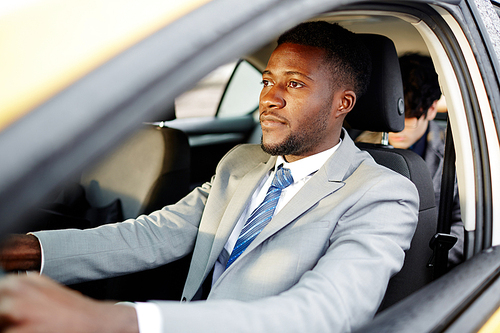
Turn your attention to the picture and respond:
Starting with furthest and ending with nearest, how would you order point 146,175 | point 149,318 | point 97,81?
1. point 146,175
2. point 149,318
3. point 97,81

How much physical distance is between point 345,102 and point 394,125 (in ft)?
0.64

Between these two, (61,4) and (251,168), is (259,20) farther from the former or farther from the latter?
(251,168)

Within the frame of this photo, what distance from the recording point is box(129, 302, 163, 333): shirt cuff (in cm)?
63

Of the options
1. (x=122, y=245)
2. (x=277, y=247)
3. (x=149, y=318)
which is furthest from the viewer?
(x=122, y=245)

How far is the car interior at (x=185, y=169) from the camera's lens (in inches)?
53.5

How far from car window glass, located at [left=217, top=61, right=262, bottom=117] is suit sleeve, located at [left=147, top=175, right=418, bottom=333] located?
326 cm

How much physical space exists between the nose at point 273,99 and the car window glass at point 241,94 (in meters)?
2.85

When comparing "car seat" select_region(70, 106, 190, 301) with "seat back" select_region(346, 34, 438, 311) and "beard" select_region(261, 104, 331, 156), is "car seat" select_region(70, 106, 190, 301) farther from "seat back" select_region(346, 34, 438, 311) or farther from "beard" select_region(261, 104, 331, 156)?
"seat back" select_region(346, 34, 438, 311)

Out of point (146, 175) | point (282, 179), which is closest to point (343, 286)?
point (282, 179)

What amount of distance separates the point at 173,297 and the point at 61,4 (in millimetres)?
1486

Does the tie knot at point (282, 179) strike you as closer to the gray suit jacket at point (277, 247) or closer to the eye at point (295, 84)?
the gray suit jacket at point (277, 247)

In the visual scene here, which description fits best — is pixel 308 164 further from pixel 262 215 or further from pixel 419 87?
pixel 419 87

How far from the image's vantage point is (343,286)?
88cm

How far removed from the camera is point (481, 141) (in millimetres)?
1194
